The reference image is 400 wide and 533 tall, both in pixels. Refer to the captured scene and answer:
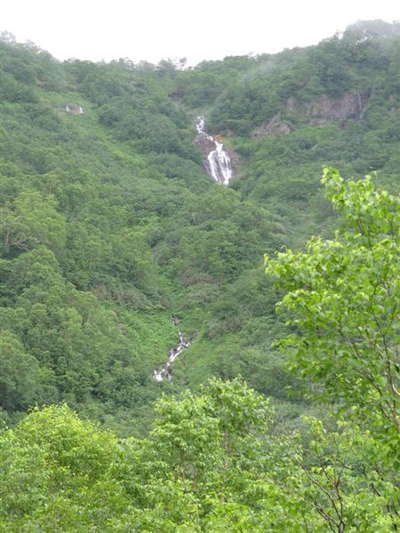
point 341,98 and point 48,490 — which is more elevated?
point 341,98

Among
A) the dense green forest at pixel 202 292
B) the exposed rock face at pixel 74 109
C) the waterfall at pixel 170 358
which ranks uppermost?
the exposed rock face at pixel 74 109

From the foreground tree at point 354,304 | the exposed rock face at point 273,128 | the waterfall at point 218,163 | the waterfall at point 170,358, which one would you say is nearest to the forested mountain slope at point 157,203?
the exposed rock face at point 273,128

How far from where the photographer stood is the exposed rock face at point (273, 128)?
4685 inches

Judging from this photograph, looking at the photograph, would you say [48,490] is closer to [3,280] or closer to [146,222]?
[3,280]

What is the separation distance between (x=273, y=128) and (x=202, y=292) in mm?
57617

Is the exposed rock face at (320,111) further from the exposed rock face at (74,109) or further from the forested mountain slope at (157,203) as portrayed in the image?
the exposed rock face at (74,109)

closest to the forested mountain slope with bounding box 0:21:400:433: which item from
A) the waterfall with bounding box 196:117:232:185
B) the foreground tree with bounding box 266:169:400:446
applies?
the foreground tree with bounding box 266:169:400:446

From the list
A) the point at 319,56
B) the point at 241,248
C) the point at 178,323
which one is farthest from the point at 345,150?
the point at 178,323

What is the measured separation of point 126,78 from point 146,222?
200 feet

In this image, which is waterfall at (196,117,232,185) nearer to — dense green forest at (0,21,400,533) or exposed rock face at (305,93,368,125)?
dense green forest at (0,21,400,533)

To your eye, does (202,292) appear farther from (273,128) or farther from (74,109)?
(74,109)

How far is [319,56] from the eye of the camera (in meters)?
128

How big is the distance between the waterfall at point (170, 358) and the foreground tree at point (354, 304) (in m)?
49.0

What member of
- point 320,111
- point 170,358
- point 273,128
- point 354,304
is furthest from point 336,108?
point 354,304
